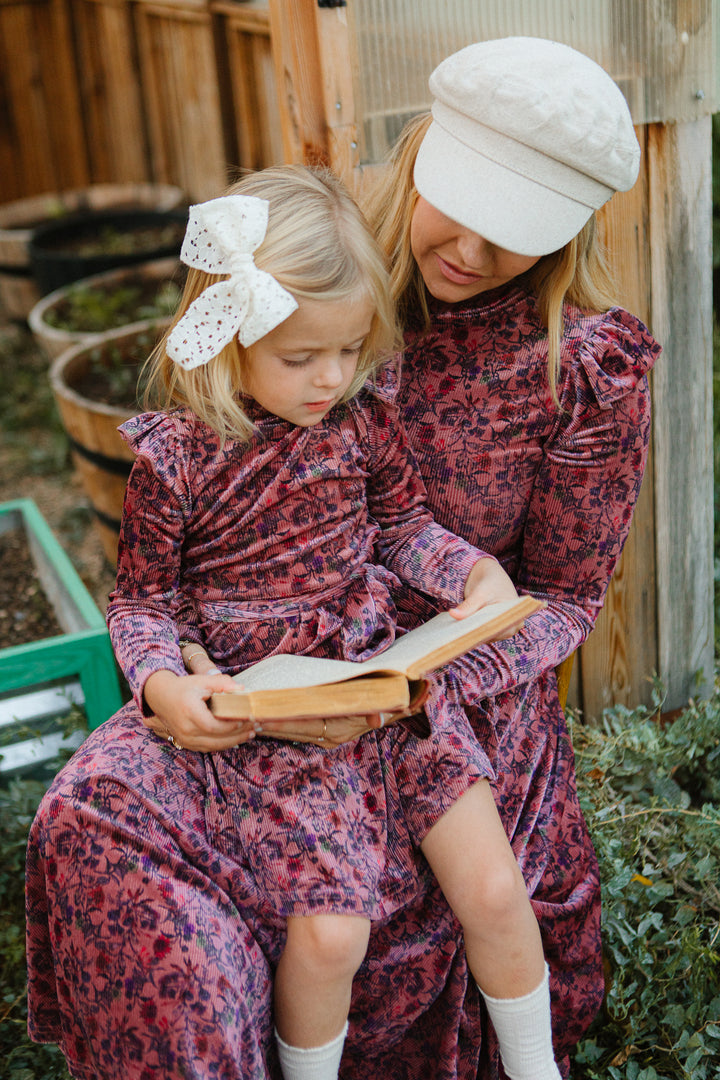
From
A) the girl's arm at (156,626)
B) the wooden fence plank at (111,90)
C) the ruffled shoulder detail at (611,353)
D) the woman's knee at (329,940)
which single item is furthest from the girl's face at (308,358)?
the wooden fence plank at (111,90)

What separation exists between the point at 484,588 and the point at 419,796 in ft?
1.13

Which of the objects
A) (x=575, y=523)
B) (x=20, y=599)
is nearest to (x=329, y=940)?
(x=575, y=523)

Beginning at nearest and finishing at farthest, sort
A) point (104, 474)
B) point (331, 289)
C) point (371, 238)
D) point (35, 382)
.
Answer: point (331, 289), point (371, 238), point (104, 474), point (35, 382)

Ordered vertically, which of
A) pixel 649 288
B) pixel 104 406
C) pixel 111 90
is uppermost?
pixel 111 90

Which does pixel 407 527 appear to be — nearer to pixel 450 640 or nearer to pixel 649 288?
pixel 450 640

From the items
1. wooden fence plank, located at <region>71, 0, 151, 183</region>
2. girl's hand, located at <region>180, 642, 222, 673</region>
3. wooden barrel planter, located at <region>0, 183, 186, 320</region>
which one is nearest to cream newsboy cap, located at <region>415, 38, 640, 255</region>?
girl's hand, located at <region>180, 642, 222, 673</region>

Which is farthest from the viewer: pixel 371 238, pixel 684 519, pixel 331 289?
pixel 684 519

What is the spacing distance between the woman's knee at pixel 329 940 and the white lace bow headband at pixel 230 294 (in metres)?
0.83

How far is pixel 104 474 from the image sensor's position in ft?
10.9

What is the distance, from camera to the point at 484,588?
1.72 m

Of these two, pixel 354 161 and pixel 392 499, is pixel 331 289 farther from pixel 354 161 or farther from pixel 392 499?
pixel 354 161

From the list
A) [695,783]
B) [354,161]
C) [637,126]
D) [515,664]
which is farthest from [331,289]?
[695,783]

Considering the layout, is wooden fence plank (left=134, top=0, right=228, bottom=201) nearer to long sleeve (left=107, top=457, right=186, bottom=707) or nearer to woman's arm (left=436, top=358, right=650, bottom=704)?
woman's arm (left=436, top=358, right=650, bottom=704)

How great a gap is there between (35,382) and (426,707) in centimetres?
455
